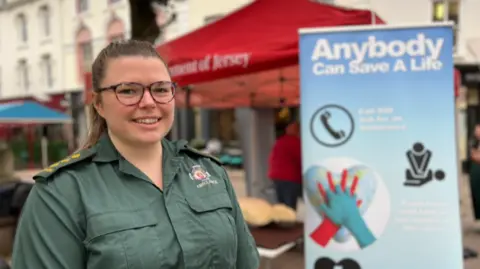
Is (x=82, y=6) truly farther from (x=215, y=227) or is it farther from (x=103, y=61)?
(x=215, y=227)

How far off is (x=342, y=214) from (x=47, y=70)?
22.0 meters

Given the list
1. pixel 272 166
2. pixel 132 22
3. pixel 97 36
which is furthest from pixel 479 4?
pixel 97 36

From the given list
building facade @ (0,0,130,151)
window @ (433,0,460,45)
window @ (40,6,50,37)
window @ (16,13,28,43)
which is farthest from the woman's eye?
window @ (16,13,28,43)

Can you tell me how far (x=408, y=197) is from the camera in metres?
3.14

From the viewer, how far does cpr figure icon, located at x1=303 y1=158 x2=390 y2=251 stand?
10.5ft

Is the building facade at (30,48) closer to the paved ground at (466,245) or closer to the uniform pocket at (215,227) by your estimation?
the paved ground at (466,245)

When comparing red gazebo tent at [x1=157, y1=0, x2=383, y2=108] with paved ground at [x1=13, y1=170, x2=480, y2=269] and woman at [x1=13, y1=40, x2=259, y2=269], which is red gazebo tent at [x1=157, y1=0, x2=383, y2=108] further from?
woman at [x1=13, y1=40, x2=259, y2=269]

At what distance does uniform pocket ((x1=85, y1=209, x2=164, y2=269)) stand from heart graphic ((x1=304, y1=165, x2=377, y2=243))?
213cm

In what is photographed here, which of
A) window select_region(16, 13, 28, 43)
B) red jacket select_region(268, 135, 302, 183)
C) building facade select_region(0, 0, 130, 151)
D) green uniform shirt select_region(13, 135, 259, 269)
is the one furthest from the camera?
window select_region(16, 13, 28, 43)

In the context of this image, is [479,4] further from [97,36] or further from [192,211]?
[97,36]

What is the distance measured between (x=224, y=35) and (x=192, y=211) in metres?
3.43

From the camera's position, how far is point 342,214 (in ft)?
10.6

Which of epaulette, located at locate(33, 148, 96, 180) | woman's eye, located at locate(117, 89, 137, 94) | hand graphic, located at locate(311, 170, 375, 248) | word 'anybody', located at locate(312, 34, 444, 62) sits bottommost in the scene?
hand graphic, located at locate(311, 170, 375, 248)

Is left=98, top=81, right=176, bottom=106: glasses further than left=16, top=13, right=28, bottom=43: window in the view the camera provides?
No
